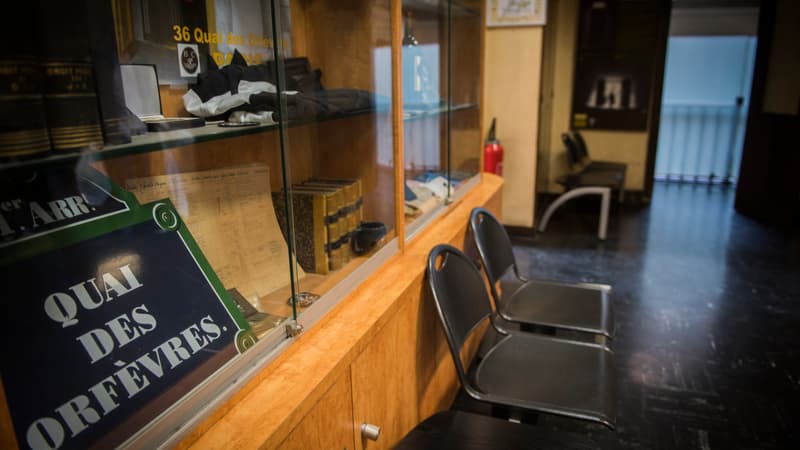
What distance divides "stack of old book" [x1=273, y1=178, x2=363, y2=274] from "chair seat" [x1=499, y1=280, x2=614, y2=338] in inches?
35.2

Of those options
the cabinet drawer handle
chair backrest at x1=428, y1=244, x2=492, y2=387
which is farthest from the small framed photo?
the cabinet drawer handle

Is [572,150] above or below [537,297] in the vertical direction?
above

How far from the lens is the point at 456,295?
6.06 ft

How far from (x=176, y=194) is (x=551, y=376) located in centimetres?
129

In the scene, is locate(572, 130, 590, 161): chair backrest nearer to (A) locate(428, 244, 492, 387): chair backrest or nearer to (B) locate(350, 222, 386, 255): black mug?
(A) locate(428, 244, 492, 387): chair backrest

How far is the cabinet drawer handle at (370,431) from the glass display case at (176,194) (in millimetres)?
298

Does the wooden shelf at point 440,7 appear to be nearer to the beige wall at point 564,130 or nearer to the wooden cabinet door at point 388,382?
the wooden cabinet door at point 388,382

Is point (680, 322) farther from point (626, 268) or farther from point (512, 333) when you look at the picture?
point (512, 333)

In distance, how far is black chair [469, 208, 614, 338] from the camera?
2143mm

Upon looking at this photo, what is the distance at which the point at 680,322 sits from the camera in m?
3.19

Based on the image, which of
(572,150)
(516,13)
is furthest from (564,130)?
(516,13)

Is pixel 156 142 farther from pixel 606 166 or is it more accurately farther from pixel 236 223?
pixel 606 166

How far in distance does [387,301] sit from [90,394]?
815 mm

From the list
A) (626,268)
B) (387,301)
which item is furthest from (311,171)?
(626,268)
